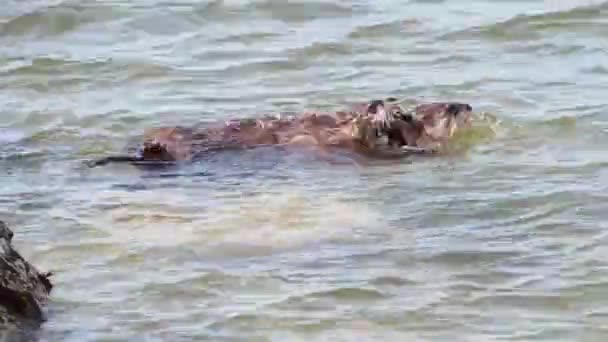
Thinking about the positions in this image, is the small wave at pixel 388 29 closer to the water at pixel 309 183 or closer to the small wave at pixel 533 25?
the water at pixel 309 183

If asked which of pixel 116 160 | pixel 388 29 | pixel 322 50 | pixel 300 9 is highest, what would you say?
pixel 300 9

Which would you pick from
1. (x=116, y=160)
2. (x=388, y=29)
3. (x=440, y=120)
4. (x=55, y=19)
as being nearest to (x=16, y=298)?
(x=116, y=160)

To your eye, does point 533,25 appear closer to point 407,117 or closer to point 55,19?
point 407,117

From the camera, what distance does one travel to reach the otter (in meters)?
7.88

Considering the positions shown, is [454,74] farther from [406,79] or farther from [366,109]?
[366,109]

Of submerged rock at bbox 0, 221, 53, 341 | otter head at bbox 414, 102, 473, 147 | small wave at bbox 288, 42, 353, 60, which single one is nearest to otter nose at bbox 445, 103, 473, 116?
otter head at bbox 414, 102, 473, 147

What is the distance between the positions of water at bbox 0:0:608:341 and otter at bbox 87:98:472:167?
129 millimetres

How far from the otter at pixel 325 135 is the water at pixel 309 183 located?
0.42ft

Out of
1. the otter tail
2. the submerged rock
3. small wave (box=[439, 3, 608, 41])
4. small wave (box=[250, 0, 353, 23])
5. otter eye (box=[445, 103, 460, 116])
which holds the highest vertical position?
small wave (box=[250, 0, 353, 23])

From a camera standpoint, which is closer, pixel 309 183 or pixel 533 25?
pixel 309 183

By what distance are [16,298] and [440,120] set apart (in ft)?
A: 10.4

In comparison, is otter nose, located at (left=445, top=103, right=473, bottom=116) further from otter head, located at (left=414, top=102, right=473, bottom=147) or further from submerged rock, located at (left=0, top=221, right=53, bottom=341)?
submerged rock, located at (left=0, top=221, right=53, bottom=341)

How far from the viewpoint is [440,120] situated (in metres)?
8.12

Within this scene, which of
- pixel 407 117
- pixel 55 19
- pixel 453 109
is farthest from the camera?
pixel 55 19
